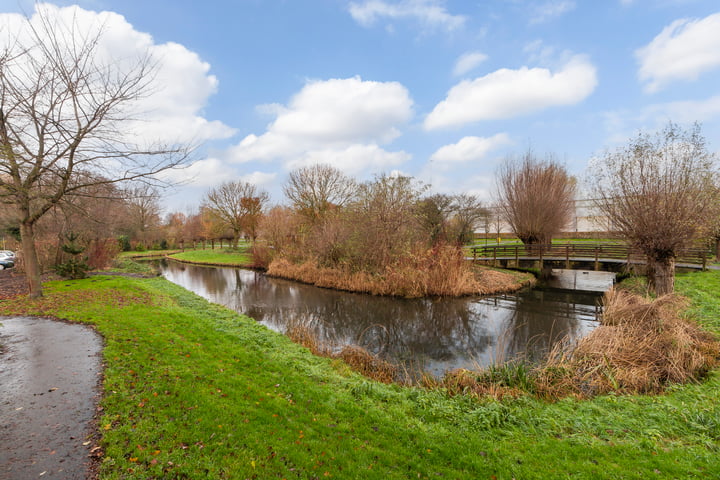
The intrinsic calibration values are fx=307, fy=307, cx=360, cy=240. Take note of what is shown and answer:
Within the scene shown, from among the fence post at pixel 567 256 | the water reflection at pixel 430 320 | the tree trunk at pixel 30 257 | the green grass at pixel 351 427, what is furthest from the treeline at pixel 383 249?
the tree trunk at pixel 30 257

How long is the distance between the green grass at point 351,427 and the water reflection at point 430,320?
254cm

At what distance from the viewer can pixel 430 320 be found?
11.9 metres

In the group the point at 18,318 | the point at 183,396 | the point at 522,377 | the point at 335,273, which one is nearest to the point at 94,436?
the point at 183,396

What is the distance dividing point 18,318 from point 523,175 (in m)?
25.0

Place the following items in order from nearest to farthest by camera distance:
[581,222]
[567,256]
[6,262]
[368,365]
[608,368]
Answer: [608,368] → [368,365] → [567,256] → [6,262] → [581,222]

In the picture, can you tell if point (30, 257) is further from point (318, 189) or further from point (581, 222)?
point (581, 222)

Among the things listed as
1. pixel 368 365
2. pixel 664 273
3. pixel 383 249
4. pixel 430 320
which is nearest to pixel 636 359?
pixel 368 365

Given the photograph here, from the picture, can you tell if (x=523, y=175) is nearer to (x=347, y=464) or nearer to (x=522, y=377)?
(x=522, y=377)

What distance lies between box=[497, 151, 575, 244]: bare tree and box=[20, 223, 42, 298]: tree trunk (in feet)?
79.7

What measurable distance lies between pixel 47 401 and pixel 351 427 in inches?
161

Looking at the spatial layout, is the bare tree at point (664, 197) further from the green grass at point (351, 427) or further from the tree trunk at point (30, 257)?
the tree trunk at point (30, 257)

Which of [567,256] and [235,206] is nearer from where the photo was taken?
[567,256]

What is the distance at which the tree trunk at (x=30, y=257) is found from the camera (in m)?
9.43

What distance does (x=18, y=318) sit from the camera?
8.14 metres
